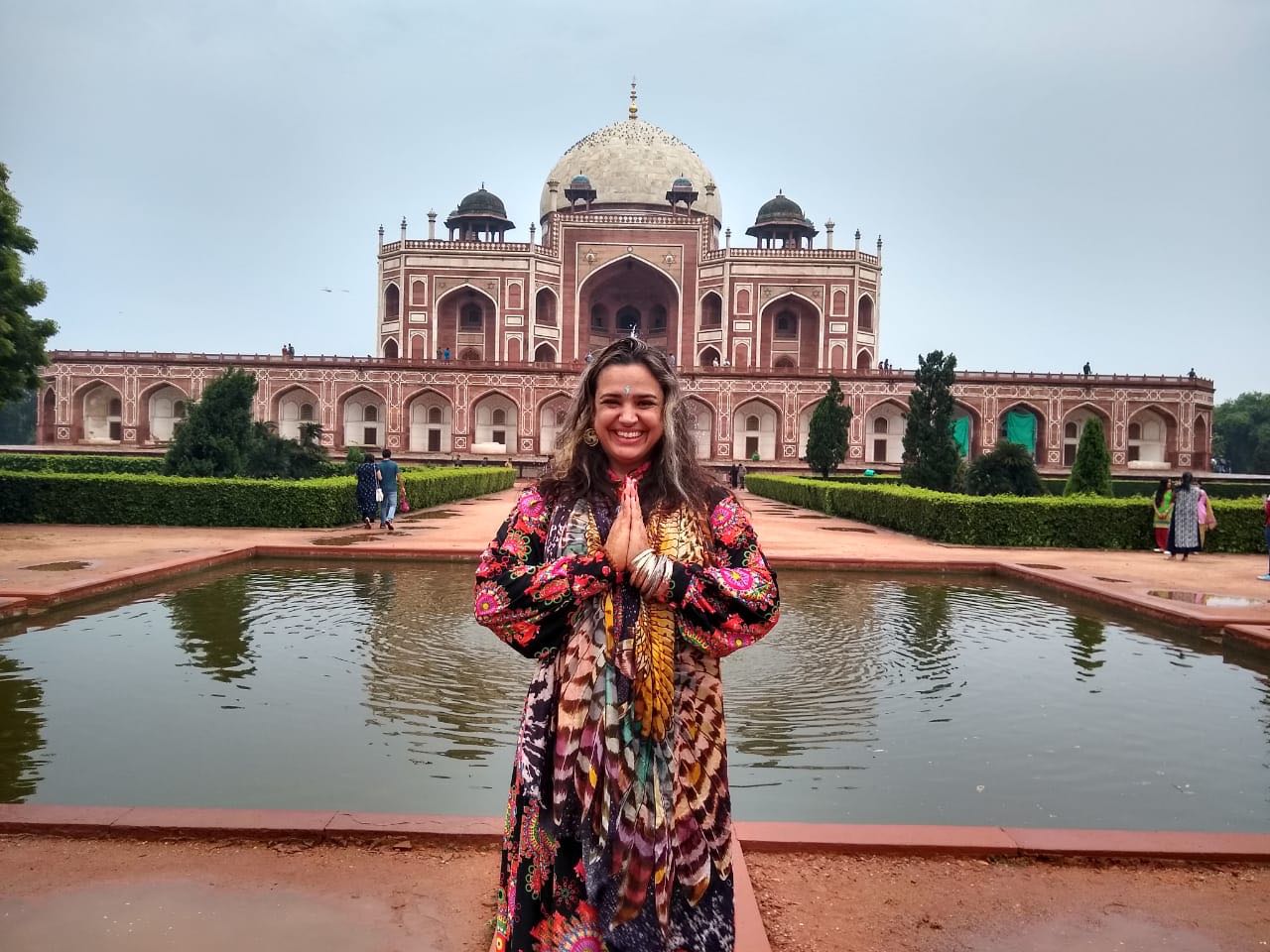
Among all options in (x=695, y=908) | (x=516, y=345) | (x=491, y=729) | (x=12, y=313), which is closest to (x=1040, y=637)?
(x=491, y=729)

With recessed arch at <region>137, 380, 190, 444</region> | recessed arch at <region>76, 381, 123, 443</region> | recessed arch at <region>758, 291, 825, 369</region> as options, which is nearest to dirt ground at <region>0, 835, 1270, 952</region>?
recessed arch at <region>137, 380, 190, 444</region>

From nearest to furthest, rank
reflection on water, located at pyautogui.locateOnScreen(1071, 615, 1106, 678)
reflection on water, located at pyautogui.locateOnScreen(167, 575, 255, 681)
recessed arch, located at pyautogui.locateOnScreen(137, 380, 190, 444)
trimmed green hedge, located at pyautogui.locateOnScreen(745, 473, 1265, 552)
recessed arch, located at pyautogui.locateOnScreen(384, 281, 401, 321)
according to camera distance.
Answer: reflection on water, located at pyautogui.locateOnScreen(167, 575, 255, 681) < reflection on water, located at pyautogui.locateOnScreen(1071, 615, 1106, 678) < trimmed green hedge, located at pyautogui.locateOnScreen(745, 473, 1265, 552) < recessed arch, located at pyautogui.locateOnScreen(137, 380, 190, 444) < recessed arch, located at pyautogui.locateOnScreen(384, 281, 401, 321)

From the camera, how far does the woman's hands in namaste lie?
1.47 m

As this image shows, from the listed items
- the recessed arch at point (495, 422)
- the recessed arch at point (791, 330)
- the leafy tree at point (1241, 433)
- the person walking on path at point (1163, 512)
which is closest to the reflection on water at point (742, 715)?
the person walking on path at point (1163, 512)

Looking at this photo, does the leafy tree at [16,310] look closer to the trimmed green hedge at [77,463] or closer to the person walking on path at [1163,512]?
the trimmed green hedge at [77,463]

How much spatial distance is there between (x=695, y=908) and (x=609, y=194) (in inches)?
1386

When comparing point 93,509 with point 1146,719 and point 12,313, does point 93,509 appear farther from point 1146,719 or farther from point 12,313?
point 1146,719

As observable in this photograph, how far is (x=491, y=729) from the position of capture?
138 inches

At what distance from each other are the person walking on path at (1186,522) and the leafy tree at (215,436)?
31.9ft

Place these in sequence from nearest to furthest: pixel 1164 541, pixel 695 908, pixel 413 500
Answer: pixel 695 908, pixel 1164 541, pixel 413 500

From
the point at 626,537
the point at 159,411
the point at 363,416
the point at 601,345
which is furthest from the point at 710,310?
the point at 626,537

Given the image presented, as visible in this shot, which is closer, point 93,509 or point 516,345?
point 93,509

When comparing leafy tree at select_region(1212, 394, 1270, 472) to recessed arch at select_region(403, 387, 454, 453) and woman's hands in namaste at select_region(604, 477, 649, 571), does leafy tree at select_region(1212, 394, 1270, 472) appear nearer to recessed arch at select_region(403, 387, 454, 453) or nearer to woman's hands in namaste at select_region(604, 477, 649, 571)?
recessed arch at select_region(403, 387, 454, 453)

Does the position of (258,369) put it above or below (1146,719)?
above
